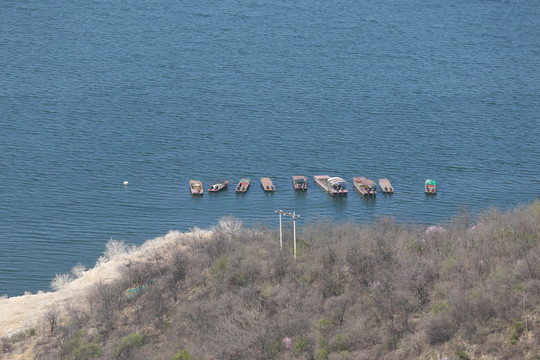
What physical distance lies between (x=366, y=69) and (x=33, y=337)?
87.9 metres

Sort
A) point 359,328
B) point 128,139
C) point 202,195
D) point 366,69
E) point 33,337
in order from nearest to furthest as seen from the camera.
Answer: point 359,328
point 33,337
point 202,195
point 128,139
point 366,69

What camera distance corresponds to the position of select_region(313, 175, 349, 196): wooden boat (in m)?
76.5

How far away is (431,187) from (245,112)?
112 ft

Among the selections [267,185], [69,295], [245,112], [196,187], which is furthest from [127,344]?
[245,112]

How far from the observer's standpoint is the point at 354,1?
153500mm

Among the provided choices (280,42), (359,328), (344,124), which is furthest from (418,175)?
(280,42)

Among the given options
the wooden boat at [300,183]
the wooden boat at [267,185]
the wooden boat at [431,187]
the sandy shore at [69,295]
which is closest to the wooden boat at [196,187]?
the wooden boat at [267,185]

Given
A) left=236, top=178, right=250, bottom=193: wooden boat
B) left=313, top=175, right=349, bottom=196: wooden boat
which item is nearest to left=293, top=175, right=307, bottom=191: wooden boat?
left=313, top=175, right=349, bottom=196: wooden boat

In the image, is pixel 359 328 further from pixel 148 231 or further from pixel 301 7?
pixel 301 7

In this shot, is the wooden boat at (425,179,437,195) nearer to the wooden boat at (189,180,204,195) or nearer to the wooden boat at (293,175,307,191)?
the wooden boat at (293,175,307,191)

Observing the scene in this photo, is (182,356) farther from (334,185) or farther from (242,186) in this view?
(334,185)

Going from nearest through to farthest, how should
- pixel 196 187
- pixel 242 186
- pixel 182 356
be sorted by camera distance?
pixel 182 356 < pixel 196 187 < pixel 242 186

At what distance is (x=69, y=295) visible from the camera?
49188mm

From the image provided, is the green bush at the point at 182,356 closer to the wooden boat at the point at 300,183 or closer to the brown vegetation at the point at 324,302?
the brown vegetation at the point at 324,302
